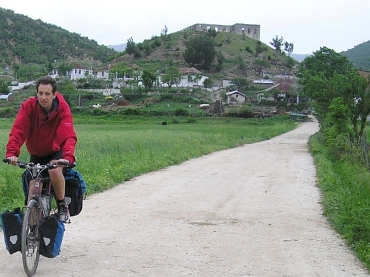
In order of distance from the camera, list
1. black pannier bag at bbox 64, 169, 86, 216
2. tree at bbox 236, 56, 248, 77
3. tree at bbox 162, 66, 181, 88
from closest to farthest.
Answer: black pannier bag at bbox 64, 169, 86, 216
tree at bbox 162, 66, 181, 88
tree at bbox 236, 56, 248, 77

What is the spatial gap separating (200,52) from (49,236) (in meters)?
108

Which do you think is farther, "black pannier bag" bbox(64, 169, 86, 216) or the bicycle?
"black pannier bag" bbox(64, 169, 86, 216)

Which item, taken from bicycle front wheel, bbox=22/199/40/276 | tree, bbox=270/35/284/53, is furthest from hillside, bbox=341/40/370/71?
bicycle front wheel, bbox=22/199/40/276

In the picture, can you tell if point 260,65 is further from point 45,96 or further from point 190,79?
point 45,96

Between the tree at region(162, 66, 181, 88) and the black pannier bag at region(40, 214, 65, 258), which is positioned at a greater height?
the tree at region(162, 66, 181, 88)

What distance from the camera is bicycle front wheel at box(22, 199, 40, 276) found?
539cm

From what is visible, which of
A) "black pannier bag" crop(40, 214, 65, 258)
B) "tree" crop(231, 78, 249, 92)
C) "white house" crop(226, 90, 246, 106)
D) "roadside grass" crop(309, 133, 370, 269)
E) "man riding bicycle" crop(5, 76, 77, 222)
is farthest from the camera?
"tree" crop(231, 78, 249, 92)

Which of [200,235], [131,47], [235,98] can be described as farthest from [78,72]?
[200,235]

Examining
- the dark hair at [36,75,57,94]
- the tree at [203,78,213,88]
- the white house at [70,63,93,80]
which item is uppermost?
the white house at [70,63,93,80]

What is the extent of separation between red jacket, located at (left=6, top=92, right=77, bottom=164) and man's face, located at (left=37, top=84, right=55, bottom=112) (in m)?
0.06

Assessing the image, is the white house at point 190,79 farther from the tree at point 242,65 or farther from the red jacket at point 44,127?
the red jacket at point 44,127

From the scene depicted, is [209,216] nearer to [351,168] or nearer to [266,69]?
[351,168]

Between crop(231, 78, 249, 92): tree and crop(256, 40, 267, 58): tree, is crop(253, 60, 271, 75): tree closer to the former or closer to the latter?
crop(256, 40, 267, 58): tree

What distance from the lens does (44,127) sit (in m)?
5.96
